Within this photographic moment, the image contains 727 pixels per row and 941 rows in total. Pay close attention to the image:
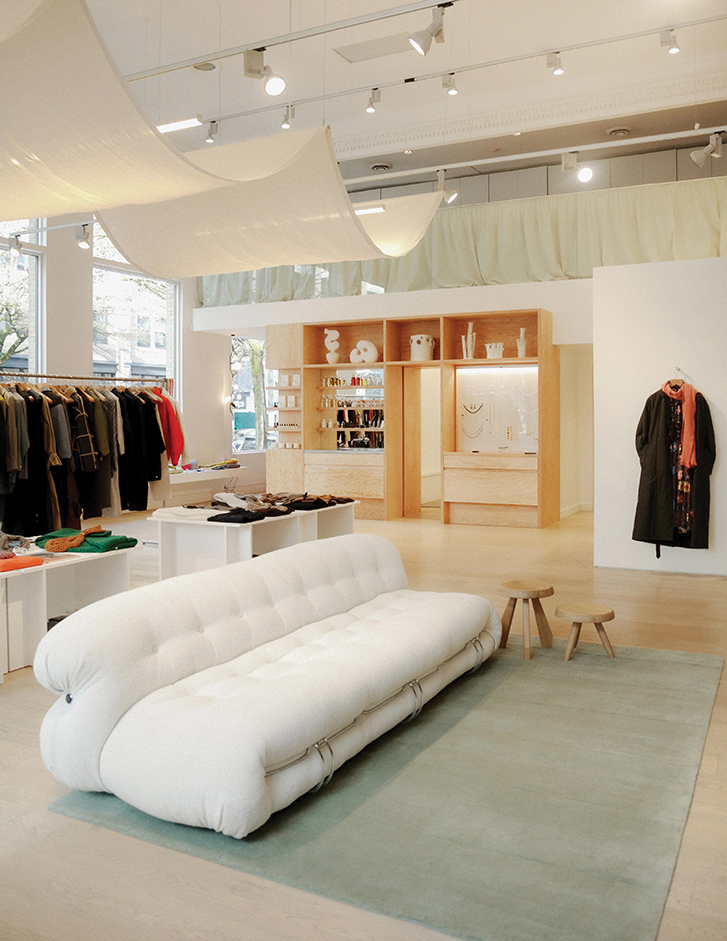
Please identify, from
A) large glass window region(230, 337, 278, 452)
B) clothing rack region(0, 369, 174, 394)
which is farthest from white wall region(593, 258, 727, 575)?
large glass window region(230, 337, 278, 452)

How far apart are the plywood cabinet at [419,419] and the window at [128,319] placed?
1639mm

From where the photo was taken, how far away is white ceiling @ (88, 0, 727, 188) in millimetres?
7582

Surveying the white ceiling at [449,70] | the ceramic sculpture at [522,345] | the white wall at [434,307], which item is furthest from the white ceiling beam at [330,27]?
the ceramic sculpture at [522,345]

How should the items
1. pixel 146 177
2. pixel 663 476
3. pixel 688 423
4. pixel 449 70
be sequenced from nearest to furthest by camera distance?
pixel 146 177, pixel 688 423, pixel 663 476, pixel 449 70

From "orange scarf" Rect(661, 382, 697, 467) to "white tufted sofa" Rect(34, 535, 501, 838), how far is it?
3.52 m

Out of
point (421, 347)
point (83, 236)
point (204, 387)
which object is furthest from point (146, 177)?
point (204, 387)

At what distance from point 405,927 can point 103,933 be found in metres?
0.78

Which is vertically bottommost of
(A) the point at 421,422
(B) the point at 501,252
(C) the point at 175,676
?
(C) the point at 175,676

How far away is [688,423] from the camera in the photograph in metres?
6.65

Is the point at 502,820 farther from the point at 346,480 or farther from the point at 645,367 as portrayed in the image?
the point at 346,480

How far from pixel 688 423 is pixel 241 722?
5.17m

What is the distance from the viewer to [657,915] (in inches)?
86.4

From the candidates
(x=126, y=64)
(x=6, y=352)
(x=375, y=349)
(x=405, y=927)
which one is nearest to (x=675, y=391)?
(x=375, y=349)

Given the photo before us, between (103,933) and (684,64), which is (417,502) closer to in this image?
(684,64)
